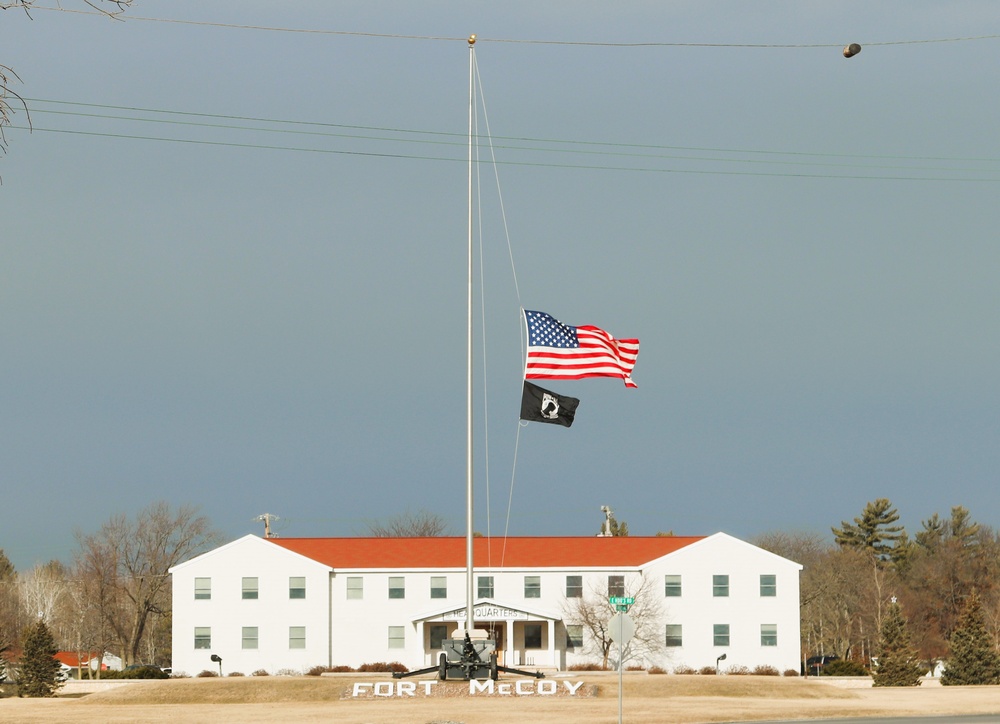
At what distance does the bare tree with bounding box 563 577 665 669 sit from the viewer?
234 feet

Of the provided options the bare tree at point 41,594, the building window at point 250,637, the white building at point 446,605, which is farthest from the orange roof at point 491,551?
the bare tree at point 41,594

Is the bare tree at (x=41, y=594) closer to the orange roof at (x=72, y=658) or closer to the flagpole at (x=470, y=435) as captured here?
the orange roof at (x=72, y=658)

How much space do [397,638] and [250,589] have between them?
8648 mm

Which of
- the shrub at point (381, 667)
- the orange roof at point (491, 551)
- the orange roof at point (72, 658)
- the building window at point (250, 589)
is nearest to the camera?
the shrub at point (381, 667)

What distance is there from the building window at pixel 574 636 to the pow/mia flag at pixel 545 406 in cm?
3841

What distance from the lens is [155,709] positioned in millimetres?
40625

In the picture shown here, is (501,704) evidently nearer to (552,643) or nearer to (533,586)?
(552,643)

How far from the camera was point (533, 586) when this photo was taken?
74.1 metres

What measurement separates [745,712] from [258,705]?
51.4 ft

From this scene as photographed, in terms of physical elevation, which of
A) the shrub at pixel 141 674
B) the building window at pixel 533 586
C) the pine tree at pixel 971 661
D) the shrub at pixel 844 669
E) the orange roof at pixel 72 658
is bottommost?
the orange roof at pixel 72 658

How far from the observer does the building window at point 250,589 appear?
7269 centimetres

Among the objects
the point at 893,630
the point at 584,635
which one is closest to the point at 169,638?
the point at 584,635

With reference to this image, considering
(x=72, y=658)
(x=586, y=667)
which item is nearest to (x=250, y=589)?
(x=586, y=667)

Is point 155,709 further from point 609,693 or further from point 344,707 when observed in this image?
point 609,693
